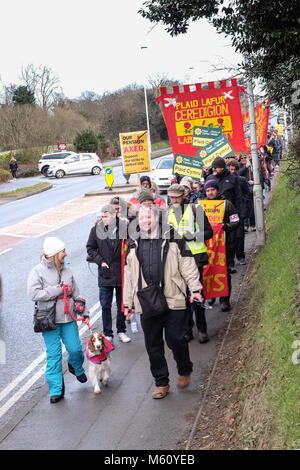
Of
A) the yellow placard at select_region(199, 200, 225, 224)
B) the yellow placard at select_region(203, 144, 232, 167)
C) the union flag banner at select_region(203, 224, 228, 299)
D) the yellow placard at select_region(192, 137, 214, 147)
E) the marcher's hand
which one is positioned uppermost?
the yellow placard at select_region(192, 137, 214, 147)

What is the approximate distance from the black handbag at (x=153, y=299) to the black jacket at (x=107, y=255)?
205cm

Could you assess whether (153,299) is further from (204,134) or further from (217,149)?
(204,134)

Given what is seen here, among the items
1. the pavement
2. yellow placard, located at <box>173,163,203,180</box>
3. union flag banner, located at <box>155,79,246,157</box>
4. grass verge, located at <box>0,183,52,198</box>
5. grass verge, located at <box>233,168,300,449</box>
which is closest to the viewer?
grass verge, located at <box>233,168,300,449</box>

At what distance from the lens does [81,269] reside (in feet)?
43.0

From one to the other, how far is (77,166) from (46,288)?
4061 cm

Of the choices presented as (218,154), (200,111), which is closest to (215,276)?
(218,154)

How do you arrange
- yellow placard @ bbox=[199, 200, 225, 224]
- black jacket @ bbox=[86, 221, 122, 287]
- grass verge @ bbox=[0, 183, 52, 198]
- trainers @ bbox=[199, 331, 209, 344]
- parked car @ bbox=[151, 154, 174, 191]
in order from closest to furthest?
trainers @ bbox=[199, 331, 209, 344] → black jacket @ bbox=[86, 221, 122, 287] → yellow placard @ bbox=[199, 200, 225, 224] → parked car @ bbox=[151, 154, 174, 191] → grass verge @ bbox=[0, 183, 52, 198]

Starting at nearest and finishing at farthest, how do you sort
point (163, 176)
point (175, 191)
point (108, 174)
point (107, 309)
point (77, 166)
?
point (175, 191), point (107, 309), point (163, 176), point (108, 174), point (77, 166)

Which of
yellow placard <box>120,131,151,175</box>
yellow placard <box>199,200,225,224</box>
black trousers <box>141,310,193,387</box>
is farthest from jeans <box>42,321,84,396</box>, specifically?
yellow placard <box>120,131,151,175</box>

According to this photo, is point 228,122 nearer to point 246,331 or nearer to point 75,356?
point 246,331

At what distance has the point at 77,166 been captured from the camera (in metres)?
46.5

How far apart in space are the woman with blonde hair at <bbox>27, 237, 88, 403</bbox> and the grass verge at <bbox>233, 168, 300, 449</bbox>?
199cm

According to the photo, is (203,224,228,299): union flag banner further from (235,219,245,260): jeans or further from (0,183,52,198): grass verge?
(0,183,52,198): grass verge

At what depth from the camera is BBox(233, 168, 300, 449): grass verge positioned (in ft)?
14.6
